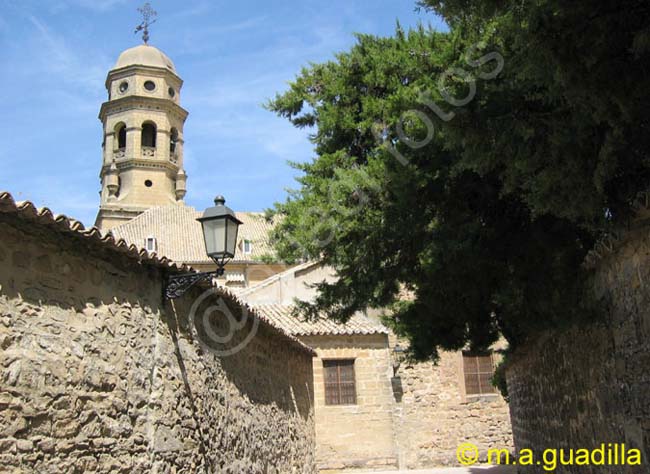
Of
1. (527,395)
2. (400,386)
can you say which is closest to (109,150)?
(400,386)

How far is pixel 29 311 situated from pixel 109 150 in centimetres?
3670

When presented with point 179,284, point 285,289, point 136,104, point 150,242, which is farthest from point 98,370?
point 136,104

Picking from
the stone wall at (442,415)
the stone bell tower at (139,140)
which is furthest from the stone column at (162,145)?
the stone wall at (442,415)

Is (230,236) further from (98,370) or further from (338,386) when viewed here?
(338,386)

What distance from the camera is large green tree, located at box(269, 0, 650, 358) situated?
4.07 m

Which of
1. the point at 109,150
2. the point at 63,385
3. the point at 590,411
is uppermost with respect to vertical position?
the point at 109,150

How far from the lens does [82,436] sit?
4719 mm

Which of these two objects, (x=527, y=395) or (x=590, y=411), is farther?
(x=527, y=395)

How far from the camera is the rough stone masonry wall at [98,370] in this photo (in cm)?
421

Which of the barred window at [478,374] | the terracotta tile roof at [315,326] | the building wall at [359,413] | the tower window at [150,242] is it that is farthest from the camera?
the tower window at [150,242]

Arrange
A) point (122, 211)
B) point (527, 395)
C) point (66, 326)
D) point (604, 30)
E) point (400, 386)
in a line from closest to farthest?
point (604, 30) < point (66, 326) < point (527, 395) < point (400, 386) < point (122, 211)

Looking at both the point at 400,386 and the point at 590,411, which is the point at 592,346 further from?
the point at 400,386

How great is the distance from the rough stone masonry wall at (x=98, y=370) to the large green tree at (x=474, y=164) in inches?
93.8

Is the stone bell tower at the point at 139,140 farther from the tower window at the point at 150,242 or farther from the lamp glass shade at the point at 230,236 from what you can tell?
the lamp glass shade at the point at 230,236
